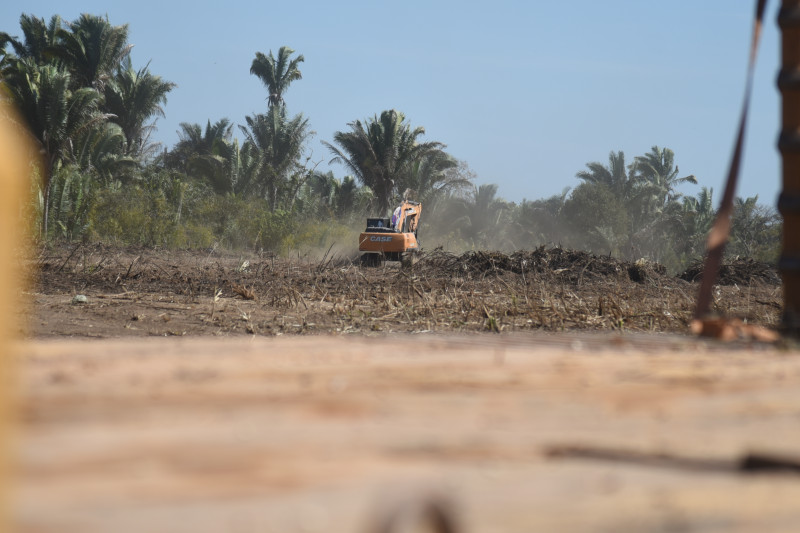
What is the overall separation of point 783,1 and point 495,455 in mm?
A: 2867

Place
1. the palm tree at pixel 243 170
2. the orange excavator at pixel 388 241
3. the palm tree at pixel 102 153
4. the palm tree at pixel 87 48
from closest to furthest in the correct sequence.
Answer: the orange excavator at pixel 388 241, the palm tree at pixel 102 153, the palm tree at pixel 87 48, the palm tree at pixel 243 170

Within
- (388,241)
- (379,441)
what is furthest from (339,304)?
(379,441)

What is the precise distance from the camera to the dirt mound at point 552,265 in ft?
53.9

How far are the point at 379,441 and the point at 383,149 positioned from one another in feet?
121

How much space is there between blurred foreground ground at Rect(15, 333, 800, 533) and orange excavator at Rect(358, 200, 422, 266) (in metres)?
18.0

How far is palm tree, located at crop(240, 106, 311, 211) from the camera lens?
40656mm

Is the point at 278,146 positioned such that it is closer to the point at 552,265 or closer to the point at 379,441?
the point at 552,265

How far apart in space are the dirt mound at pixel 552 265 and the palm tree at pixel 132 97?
22938 mm

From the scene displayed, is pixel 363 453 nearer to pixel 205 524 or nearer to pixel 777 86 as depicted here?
pixel 205 524

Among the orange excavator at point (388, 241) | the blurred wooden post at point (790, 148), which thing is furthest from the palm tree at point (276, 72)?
the blurred wooden post at point (790, 148)

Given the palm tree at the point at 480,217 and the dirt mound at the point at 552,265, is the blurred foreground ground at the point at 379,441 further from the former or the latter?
the palm tree at the point at 480,217

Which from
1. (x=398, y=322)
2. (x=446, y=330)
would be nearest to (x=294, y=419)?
(x=446, y=330)

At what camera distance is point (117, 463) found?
0.82 meters

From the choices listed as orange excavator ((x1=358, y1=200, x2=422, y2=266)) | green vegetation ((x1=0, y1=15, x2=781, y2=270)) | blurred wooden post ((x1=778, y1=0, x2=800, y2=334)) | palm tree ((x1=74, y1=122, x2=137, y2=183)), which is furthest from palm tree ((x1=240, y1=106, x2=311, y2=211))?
blurred wooden post ((x1=778, y1=0, x2=800, y2=334))
